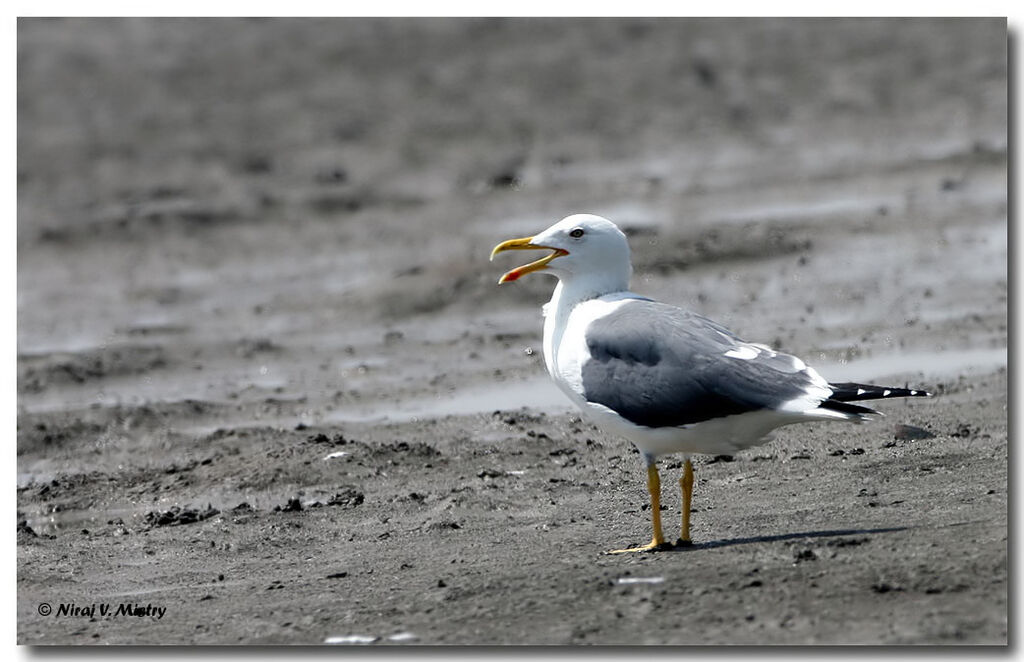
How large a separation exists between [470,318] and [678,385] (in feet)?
21.1

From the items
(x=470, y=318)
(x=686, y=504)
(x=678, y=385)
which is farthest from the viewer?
(x=470, y=318)

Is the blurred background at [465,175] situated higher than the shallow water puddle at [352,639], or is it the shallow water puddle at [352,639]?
the blurred background at [465,175]

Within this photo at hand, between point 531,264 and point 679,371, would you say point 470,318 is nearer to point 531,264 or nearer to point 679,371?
point 531,264

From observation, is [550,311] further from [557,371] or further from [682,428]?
[682,428]

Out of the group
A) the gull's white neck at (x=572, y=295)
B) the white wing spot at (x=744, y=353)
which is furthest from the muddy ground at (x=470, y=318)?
the gull's white neck at (x=572, y=295)

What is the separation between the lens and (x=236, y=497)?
30.3 feet

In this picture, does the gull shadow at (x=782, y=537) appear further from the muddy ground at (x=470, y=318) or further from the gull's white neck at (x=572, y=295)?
the gull's white neck at (x=572, y=295)

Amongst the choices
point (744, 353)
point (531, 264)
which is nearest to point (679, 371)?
point (744, 353)

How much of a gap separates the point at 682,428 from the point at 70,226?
12.1 meters

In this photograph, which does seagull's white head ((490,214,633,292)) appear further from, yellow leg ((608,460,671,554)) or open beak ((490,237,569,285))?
yellow leg ((608,460,671,554))

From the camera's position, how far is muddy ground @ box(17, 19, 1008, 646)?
22.1 ft

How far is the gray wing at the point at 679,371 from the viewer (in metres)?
6.66

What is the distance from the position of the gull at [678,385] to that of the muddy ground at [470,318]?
0.52 m

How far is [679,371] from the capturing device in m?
6.84
